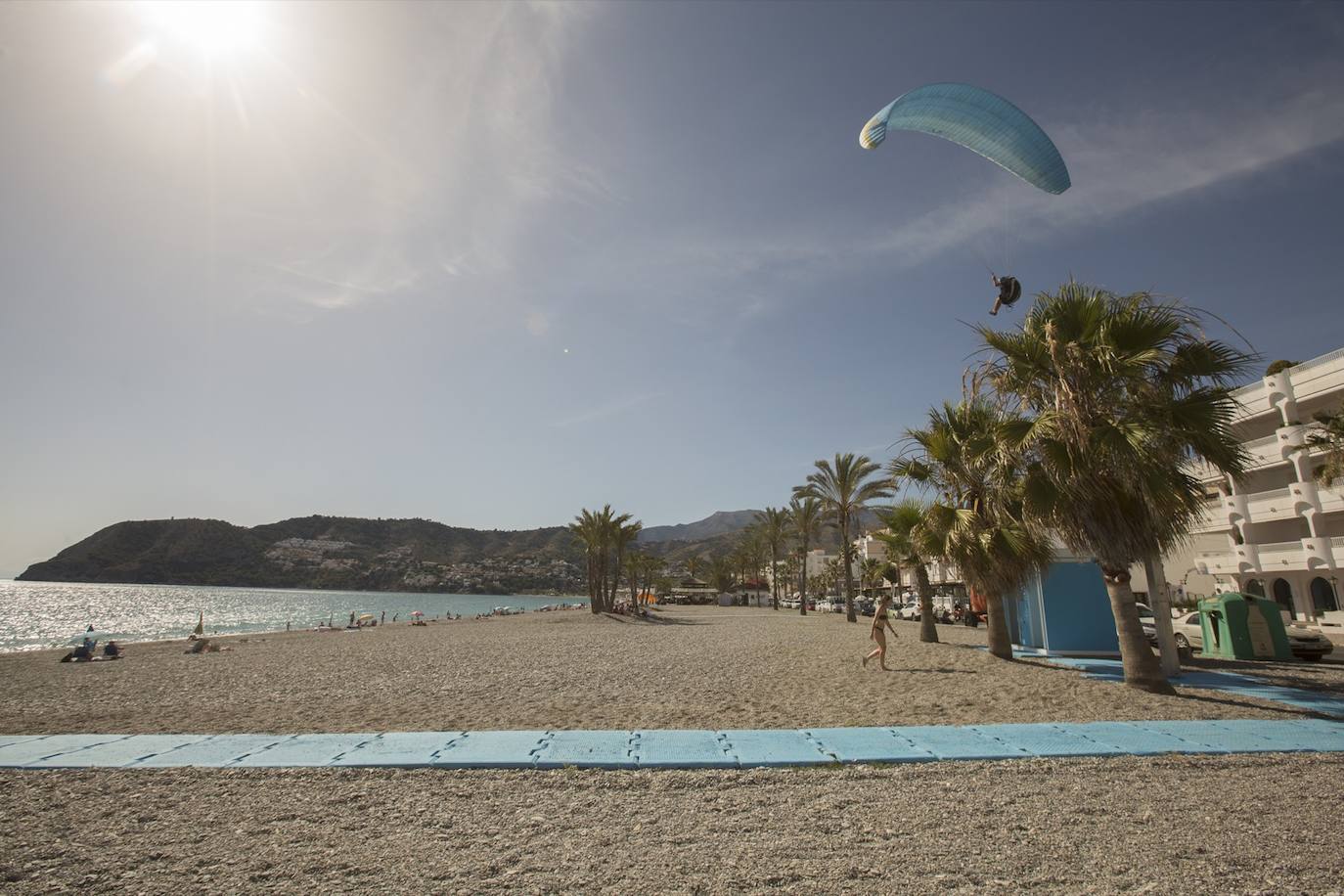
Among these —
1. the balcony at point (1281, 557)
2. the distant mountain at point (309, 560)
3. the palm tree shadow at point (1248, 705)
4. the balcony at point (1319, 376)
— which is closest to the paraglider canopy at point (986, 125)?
the palm tree shadow at point (1248, 705)

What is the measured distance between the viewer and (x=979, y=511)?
1488 cm

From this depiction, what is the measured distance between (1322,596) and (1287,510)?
4438 millimetres

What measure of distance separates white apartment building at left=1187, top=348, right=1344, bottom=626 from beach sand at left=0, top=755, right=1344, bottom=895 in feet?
94.4

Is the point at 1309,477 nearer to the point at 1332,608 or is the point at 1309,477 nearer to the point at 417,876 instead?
the point at 1332,608

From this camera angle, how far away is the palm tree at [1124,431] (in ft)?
32.0

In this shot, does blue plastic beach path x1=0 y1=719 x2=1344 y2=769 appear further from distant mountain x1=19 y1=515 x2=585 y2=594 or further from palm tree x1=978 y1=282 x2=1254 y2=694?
distant mountain x1=19 y1=515 x2=585 y2=594

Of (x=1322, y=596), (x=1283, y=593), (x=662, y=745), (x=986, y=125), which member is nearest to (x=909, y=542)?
(x=986, y=125)

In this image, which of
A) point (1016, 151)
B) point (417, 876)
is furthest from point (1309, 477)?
point (417, 876)

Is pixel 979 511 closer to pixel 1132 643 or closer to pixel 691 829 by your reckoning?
pixel 1132 643

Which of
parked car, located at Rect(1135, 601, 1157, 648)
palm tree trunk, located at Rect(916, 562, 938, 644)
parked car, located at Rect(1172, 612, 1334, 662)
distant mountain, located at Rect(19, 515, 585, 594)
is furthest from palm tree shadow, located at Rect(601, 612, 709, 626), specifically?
distant mountain, located at Rect(19, 515, 585, 594)

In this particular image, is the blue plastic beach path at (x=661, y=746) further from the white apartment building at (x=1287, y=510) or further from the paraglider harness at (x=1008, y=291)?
the white apartment building at (x=1287, y=510)

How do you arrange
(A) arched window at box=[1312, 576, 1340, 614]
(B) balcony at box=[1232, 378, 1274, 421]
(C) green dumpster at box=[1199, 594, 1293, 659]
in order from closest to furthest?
(C) green dumpster at box=[1199, 594, 1293, 659], (A) arched window at box=[1312, 576, 1340, 614], (B) balcony at box=[1232, 378, 1274, 421]

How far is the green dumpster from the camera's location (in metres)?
14.9

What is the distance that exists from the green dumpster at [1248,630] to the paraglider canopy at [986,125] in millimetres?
10871
